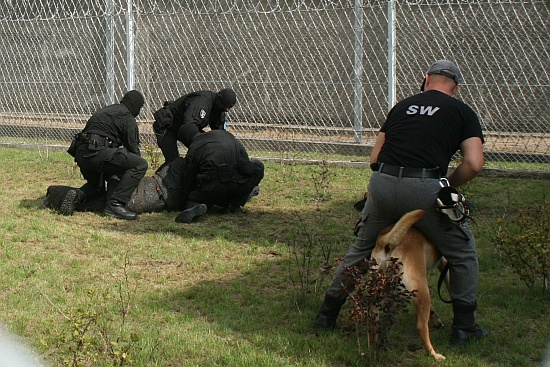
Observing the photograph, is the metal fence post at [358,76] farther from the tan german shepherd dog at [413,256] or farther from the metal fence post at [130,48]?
the tan german shepherd dog at [413,256]

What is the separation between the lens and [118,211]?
26.9 ft

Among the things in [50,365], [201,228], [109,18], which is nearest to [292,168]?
[201,228]

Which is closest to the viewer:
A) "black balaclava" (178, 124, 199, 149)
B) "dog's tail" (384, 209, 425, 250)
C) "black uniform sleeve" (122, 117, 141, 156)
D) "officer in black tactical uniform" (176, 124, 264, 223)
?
"dog's tail" (384, 209, 425, 250)

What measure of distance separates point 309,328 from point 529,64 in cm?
615

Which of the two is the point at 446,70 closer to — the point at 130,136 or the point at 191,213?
the point at 191,213

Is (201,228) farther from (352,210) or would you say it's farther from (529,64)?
(529,64)

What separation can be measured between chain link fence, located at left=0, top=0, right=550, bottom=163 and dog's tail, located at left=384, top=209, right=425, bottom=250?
605 centimetres

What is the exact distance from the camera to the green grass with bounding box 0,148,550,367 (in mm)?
4602

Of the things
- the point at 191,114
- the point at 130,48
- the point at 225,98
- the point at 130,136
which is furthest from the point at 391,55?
the point at 130,48

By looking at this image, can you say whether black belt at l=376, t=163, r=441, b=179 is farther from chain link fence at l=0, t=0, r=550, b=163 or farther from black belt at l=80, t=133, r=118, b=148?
chain link fence at l=0, t=0, r=550, b=163

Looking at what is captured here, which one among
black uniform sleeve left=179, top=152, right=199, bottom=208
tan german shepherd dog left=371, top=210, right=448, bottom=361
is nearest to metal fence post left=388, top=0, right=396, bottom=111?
black uniform sleeve left=179, top=152, right=199, bottom=208

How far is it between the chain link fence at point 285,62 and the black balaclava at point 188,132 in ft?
9.15

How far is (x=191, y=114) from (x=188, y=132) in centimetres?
20

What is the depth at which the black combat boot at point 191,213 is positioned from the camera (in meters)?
7.96
